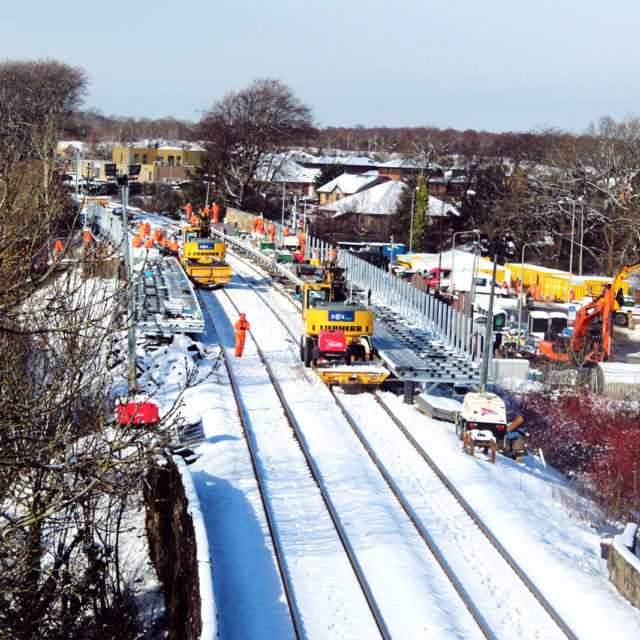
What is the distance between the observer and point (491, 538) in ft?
50.3

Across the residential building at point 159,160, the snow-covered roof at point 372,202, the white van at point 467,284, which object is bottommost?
the white van at point 467,284

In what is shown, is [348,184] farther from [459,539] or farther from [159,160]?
[459,539]

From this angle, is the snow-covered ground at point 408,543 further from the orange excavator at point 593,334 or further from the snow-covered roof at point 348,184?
the snow-covered roof at point 348,184

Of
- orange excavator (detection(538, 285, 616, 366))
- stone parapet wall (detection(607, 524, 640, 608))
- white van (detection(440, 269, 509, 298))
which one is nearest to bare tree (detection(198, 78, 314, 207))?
white van (detection(440, 269, 509, 298))

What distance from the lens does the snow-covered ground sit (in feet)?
40.8

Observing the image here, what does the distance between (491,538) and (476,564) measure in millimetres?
939

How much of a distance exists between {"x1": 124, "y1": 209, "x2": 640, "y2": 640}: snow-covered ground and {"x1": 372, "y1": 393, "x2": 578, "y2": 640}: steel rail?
0.17m

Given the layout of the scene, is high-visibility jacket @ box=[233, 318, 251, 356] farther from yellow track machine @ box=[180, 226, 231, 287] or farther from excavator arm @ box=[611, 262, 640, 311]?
excavator arm @ box=[611, 262, 640, 311]

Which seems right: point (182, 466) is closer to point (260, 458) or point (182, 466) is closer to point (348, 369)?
point (260, 458)

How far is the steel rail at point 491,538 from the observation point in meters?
12.7

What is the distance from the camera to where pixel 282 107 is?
80.1 m

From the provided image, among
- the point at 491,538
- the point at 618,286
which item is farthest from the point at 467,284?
the point at 491,538

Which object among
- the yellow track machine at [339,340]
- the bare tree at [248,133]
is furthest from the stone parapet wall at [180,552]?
the bare tree at [248,133]

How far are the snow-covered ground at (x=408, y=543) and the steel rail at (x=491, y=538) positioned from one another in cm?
17
